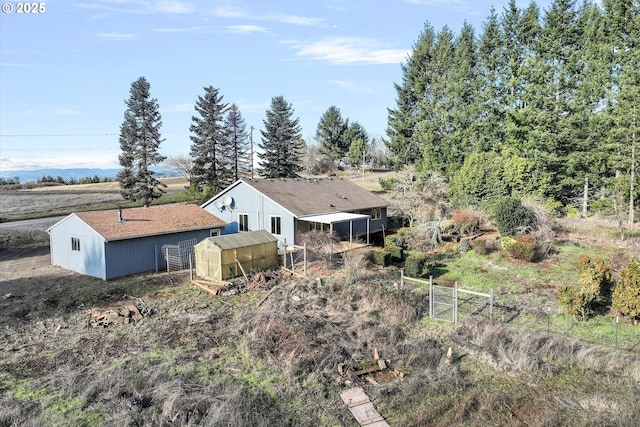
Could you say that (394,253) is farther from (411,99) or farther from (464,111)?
(411,99)

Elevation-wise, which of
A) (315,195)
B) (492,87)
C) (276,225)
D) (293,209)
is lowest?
(276,225)

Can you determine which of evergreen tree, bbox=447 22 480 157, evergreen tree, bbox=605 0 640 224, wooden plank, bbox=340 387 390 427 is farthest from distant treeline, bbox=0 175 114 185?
wooden plank, bbox=340 387 390 427

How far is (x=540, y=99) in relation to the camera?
32.4m

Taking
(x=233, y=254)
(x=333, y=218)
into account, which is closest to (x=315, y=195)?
(x=333, y=218)

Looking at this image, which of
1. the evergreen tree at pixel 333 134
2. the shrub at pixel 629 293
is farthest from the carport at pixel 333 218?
the evergreen tree at pixel 333 134

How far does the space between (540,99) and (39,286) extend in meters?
34.4

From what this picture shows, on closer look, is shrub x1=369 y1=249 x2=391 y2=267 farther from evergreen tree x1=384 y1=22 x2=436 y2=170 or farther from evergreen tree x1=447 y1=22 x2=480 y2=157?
evergreen tree x1=384 y1=22 x2=436 y2=170

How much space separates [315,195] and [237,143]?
20699 mm

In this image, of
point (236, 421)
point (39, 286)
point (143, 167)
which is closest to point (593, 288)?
point (236, 421)

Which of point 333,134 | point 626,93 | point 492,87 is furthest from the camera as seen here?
point 333,134

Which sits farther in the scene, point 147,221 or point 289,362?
point 147,221

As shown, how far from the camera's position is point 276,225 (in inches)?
1030

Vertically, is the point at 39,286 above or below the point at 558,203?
below

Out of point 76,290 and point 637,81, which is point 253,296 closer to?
point 76,290
